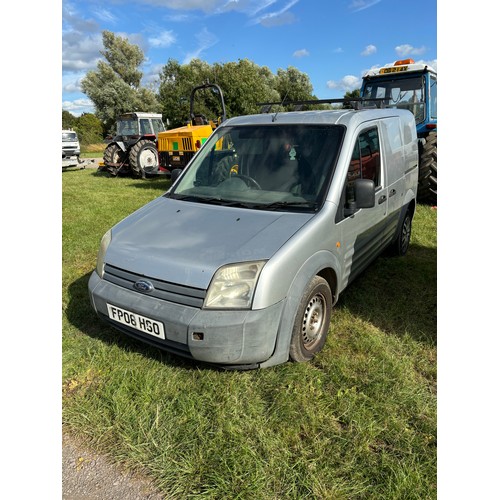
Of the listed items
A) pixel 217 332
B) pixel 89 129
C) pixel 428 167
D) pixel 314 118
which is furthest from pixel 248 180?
pixel 89 129

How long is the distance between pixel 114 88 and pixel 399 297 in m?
45.8

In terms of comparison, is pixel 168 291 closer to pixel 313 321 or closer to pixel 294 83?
pixel 313 321

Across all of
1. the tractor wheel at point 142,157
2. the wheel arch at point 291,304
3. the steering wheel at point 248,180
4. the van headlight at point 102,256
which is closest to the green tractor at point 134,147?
the tractor wheel at point 142,157

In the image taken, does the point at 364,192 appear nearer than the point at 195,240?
No

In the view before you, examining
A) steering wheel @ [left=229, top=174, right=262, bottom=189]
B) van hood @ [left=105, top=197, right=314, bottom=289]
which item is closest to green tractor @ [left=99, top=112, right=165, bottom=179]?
steering wheel @ [left=229, top=174, right=262, bottom=189]

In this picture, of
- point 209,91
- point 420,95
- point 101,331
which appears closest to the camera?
point 101,331

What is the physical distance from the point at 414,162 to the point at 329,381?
372 centimetres

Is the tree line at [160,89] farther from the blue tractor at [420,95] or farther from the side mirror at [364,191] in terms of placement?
the side mirror at [364,191]

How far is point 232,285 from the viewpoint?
2.46 m

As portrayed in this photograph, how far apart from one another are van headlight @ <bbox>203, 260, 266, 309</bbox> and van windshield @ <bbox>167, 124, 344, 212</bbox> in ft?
2.53

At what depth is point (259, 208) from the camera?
3109 mm

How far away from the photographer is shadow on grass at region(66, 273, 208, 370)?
9.95ft

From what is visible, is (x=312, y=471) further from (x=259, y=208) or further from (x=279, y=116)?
(x=279, y=116)

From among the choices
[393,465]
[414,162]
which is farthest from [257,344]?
[414,162]
